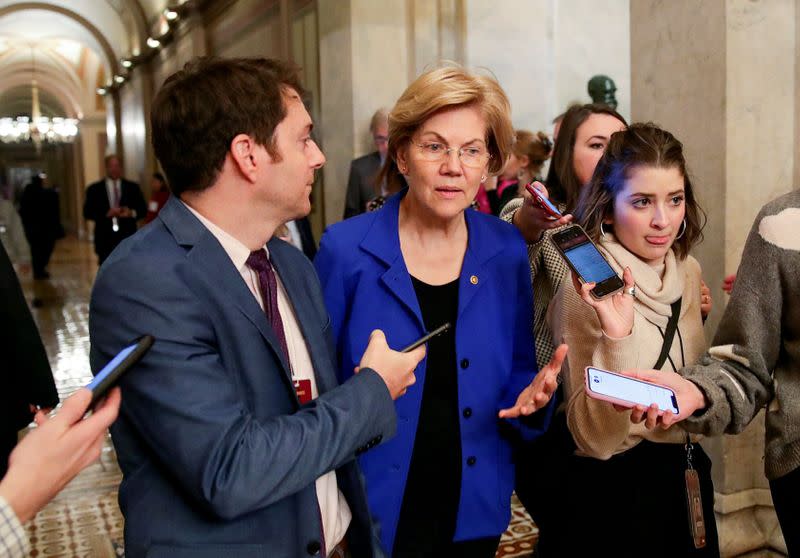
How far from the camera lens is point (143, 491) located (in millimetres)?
1524

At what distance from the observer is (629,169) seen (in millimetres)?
2207

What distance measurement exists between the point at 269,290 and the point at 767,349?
1.18 meters

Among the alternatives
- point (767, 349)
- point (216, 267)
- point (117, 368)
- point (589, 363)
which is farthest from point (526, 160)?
point (117, 368)

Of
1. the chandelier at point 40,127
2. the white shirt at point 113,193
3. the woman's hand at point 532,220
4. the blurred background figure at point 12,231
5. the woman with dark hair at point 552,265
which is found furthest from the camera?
the chandelier at point 40,127

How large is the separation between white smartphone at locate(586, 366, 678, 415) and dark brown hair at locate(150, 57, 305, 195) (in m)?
0.82

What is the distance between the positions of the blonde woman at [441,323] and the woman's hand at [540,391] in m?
0.02

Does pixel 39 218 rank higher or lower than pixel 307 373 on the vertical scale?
higher

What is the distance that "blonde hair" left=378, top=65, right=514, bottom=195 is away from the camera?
6.99ft

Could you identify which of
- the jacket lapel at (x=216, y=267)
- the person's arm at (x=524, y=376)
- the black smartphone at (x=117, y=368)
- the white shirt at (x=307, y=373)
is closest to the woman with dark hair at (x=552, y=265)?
the person's arm at (x=524, y=376)

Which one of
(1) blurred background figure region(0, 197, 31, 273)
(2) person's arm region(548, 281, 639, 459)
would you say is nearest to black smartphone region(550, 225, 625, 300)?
(2) person's arm region(548, 281, 639, 459)

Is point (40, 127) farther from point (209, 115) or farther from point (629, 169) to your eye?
point (209, 115)

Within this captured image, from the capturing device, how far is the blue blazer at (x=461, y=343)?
6.79ft

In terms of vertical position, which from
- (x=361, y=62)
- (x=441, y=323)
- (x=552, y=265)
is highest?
(x=361, y=62)

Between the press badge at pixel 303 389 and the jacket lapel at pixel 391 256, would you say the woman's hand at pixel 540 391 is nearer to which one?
the jacket lapel at pixel 391 256
